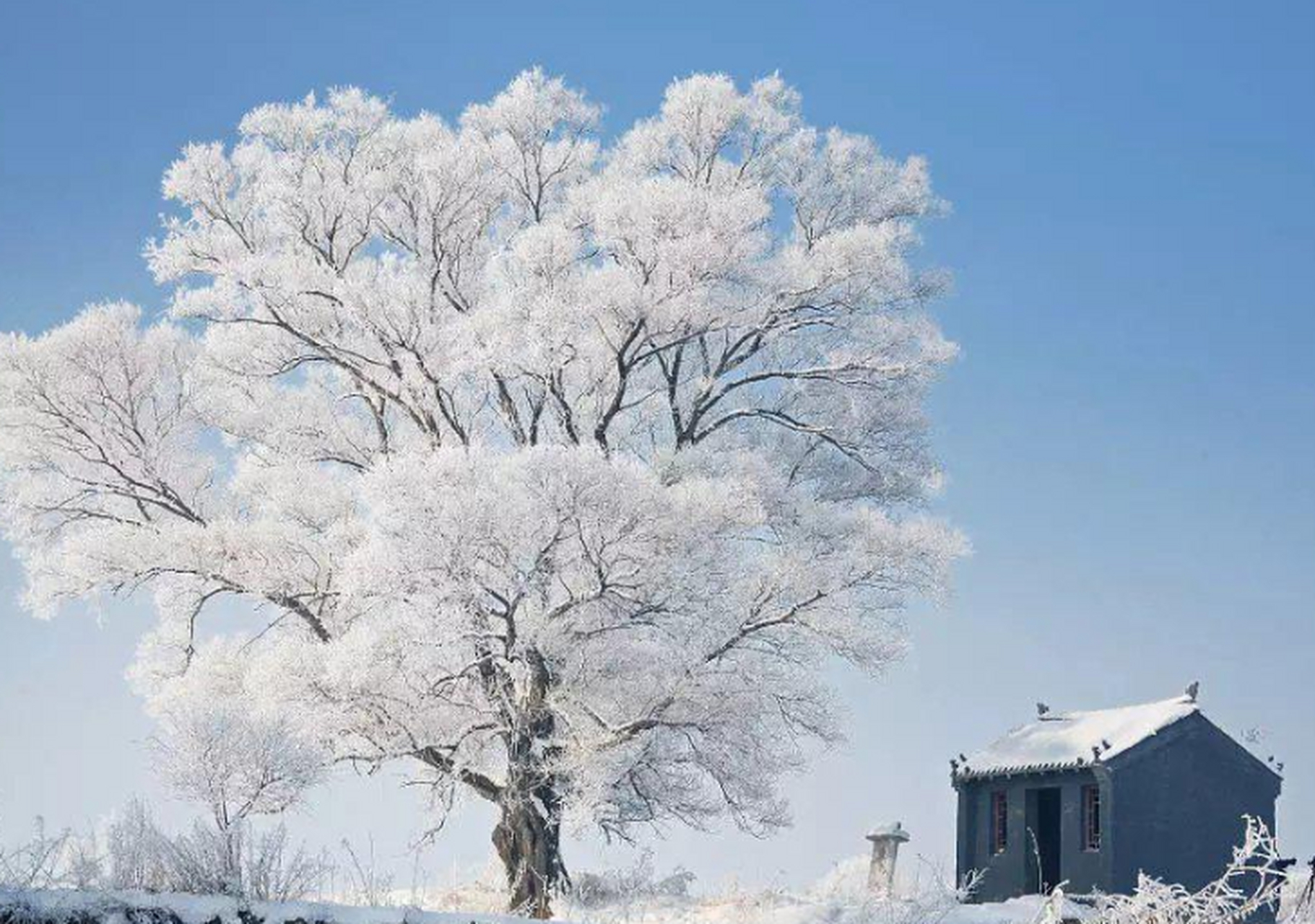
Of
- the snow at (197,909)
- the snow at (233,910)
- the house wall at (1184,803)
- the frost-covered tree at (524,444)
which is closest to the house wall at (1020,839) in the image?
the house wall at (1184,803)

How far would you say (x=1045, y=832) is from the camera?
80.6ft

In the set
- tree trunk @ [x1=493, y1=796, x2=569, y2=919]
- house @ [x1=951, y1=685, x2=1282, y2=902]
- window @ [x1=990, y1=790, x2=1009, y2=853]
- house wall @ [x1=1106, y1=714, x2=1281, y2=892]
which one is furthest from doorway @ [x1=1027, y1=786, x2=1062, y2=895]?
tree trunk @ [x1=493, y1=796, x2=569, y2=919]

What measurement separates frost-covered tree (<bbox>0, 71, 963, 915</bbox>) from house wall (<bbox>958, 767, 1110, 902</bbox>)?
184 inches

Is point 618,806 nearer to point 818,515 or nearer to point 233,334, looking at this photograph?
point 818,515

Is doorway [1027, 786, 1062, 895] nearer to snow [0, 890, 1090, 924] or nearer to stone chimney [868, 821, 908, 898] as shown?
stone chimney [868, 821, 908, 898]

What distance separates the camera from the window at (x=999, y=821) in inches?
967

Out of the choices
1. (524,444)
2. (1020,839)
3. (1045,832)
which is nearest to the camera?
(524,444)

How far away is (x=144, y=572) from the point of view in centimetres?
2072

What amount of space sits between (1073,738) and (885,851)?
347 cm

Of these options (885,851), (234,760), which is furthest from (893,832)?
(234,760)

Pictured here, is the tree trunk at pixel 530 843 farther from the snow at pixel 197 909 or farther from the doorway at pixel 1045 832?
the snow at pixel 197 909

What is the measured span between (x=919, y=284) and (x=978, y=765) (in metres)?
7.61

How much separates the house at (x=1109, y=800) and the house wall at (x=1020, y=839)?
2 cm

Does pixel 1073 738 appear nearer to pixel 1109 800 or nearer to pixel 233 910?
pixel 1109 800
